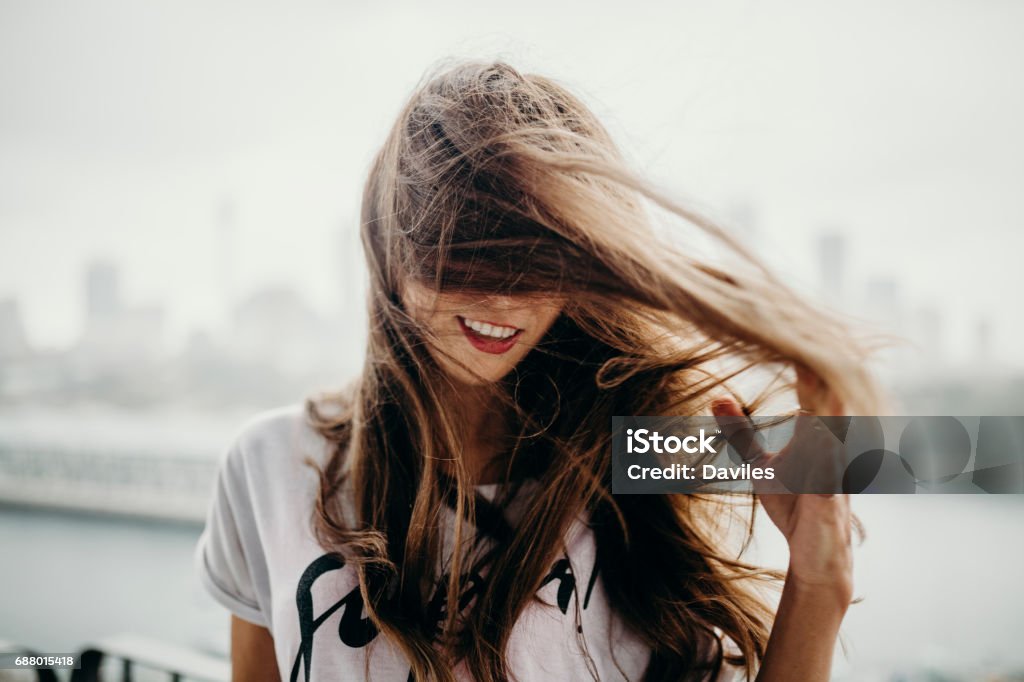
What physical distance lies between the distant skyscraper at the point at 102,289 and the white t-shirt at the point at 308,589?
4.91 ft

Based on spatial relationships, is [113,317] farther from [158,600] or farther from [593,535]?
[593,535]

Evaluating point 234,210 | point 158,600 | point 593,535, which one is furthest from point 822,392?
point 158,600

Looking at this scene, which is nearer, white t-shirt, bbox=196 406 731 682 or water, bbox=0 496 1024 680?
white t-shirt, bbox=196 406 731 682

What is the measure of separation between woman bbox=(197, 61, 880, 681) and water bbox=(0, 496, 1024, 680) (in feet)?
0.37

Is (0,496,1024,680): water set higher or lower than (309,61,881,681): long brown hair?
lower

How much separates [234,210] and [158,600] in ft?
3.88

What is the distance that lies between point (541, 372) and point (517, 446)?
0.27 ft

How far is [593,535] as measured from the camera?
1.92 feet

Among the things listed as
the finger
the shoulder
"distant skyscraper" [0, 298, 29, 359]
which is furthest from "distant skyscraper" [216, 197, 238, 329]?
the finger

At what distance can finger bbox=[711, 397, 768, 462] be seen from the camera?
50 cm

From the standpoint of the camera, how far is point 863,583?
31.5 inches

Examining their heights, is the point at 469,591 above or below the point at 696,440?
below

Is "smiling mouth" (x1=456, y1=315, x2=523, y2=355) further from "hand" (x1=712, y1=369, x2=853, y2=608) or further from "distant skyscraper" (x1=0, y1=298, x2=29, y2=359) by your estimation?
"distant skyscraper" (x1=0, y1=298, x2=29, y2=359)

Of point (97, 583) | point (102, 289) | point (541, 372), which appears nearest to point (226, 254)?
point (102, 289)
